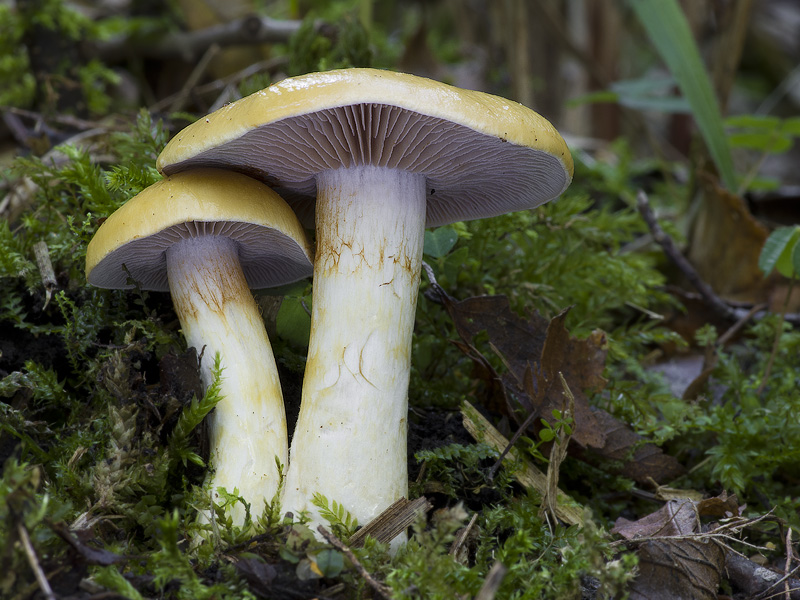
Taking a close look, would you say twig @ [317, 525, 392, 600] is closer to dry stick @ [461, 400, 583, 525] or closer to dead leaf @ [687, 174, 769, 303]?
dry stick @ [461, 400, 583, 525]

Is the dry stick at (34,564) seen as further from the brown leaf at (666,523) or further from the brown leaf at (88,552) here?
the brown leaf at (666,523)

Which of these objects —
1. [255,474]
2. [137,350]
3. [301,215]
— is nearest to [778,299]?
[301,215]

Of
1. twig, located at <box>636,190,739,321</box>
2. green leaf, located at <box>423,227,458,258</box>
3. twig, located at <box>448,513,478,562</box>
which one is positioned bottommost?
twig, located at <box>448,513,478,562</box>

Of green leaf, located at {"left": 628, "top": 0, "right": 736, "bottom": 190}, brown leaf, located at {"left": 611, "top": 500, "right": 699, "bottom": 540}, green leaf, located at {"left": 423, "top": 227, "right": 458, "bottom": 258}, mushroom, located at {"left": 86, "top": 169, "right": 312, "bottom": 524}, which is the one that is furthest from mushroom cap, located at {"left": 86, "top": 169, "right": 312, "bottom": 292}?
green leaf, located at {"left": 628, "top": 0, "right": 736, "bottom": 190}

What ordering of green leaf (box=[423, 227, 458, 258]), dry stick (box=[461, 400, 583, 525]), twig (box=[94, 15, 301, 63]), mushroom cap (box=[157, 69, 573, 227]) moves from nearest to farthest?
mushroom cap (box=[157, 69, 573, 227]) → dry stick (box=[461, 400, 583, 525]) → green leaf (box=[423, 227, 458, 258]) → twig (box=[94, 15, 301, 63])

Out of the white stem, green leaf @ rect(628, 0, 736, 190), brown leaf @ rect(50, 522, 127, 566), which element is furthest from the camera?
green leaf @ rect(628, 0, 736, 190)

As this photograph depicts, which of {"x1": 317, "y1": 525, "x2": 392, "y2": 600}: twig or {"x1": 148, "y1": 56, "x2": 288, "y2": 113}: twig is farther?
{"x1": 148, "y1": 56, "x2": 288, "y2": 113}: twig

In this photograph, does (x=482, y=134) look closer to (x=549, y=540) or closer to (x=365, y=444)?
(x=365, y=444)

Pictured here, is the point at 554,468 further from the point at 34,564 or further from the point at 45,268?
the point at 45,268

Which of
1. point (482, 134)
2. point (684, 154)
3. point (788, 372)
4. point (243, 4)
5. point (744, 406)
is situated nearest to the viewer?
point (482, 134)
